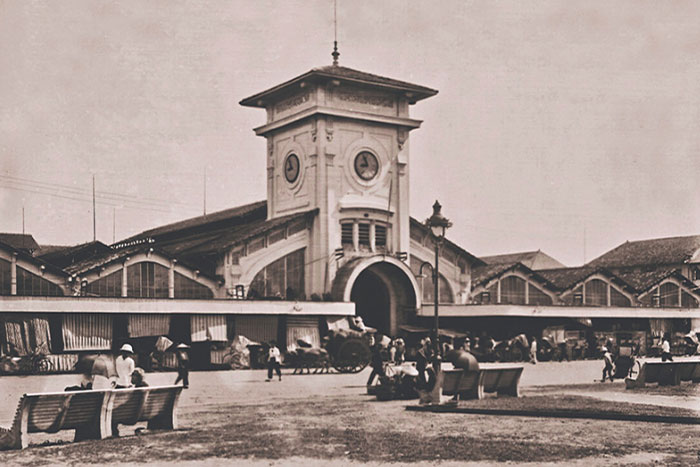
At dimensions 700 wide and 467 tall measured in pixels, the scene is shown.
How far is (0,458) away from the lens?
13.9m

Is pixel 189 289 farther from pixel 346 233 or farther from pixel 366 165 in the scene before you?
pixel 366 165

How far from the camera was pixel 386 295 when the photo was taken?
52531 mm

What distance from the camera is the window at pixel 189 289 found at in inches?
1764

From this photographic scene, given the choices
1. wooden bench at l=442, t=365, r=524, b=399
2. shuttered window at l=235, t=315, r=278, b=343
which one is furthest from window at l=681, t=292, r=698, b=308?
wooden bench at l=442, t=365, r=524, b=399

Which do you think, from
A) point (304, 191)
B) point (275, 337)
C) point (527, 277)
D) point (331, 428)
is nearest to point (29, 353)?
point (275, 337)

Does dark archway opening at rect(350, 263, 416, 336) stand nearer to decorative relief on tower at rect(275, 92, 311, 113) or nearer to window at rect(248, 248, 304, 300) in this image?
window at rect(248, 248, 304, 300)

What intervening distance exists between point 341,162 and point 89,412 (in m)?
36.0

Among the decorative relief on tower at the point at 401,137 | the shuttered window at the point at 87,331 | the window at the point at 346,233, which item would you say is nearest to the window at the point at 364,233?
the window at the point at 346,233

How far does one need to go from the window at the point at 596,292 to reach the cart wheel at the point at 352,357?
2336 centimetres

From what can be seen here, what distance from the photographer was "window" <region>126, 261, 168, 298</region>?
43.1 metres

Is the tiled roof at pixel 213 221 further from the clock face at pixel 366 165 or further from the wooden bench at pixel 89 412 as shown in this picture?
the wooden bench at pixel 89 412

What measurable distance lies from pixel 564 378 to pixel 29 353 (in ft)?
61.8

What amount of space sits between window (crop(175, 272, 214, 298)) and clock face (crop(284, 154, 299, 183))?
28.6 feet

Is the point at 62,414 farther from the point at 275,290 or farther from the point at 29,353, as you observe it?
the point at 275,290
